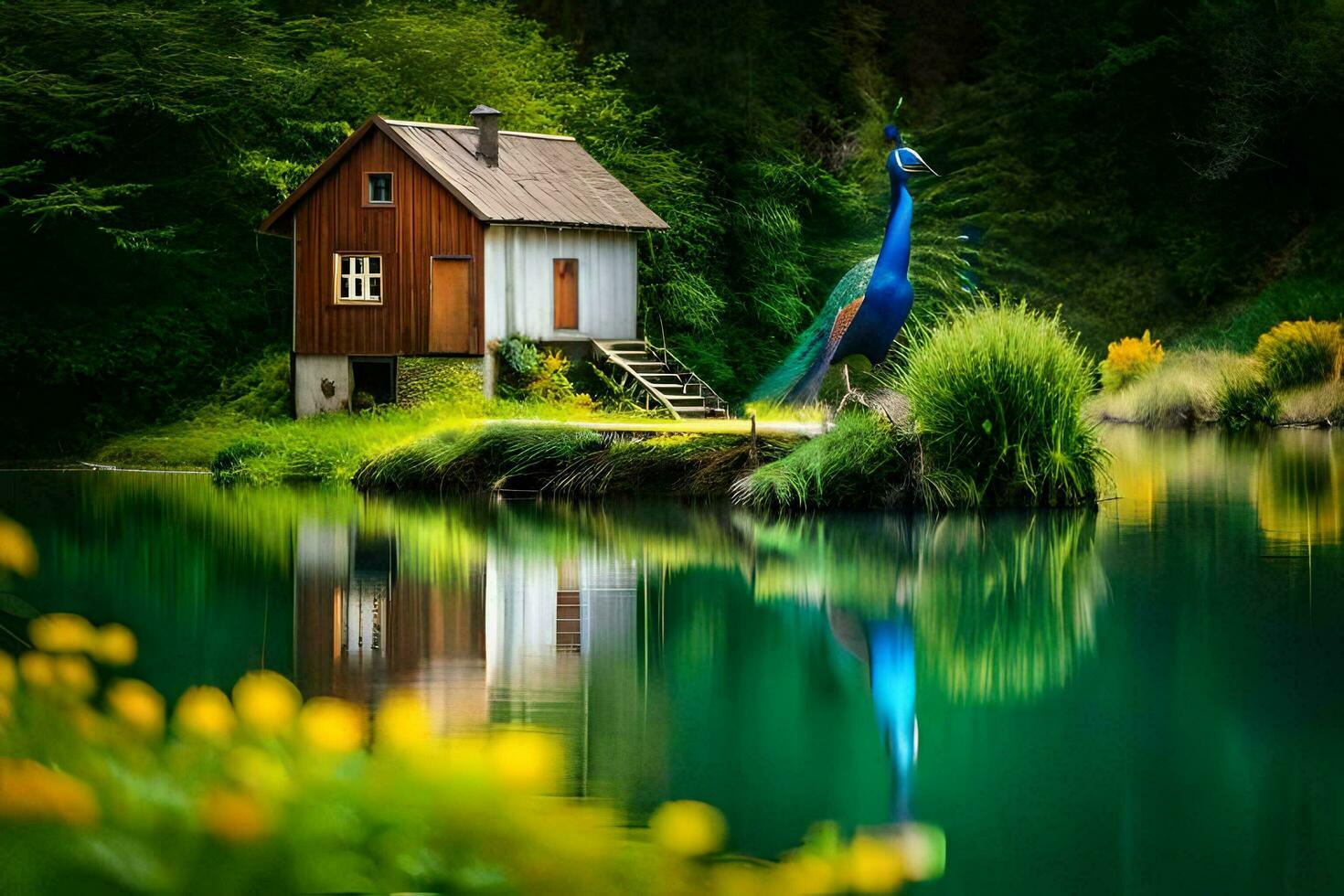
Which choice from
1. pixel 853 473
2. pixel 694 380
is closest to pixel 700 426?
pixel 853 473

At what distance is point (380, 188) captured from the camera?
1173 inches

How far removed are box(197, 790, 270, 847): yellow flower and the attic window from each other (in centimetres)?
2651

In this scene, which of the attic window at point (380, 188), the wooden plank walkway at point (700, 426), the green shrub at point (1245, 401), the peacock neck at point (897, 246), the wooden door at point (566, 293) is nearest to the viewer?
the wooden plank walkway at point (700, 426)

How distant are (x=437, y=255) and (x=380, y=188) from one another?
1.40 meters

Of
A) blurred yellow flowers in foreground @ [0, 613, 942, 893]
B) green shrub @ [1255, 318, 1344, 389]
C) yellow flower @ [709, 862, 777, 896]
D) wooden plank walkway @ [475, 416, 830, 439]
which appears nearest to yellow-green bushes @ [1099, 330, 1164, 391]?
green shrub @ [1255, 318, 1344, 389]

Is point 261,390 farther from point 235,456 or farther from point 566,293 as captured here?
point 235,456

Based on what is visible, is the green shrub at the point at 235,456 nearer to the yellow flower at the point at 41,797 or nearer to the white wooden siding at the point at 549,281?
the white wooden siding at the point at 549,281

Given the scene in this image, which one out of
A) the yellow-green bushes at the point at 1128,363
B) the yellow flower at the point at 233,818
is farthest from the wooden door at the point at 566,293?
the yellow flower at the point at 233,818

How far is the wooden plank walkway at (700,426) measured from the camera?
70.2 ft

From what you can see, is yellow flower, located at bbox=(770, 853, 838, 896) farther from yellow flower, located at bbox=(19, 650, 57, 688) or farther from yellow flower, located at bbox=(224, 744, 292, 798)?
yellow flower, located at bbox=(19, 650, 57, 688)

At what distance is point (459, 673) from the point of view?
10.4 metres

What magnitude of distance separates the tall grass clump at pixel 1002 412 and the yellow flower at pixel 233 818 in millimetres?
15925

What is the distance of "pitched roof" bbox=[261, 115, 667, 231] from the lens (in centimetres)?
2916

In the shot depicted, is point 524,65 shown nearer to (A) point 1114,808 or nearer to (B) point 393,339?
(B) point 393,339
